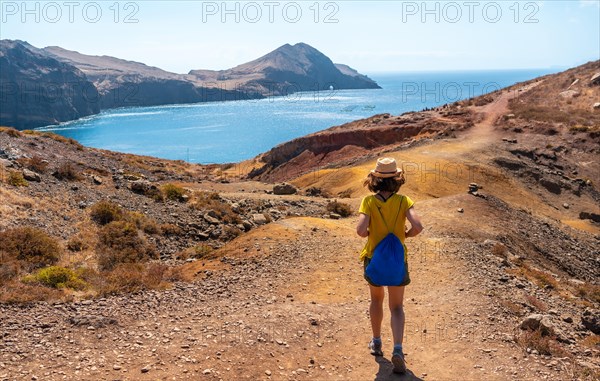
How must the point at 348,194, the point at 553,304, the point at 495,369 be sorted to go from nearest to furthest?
the point at 495,369, the point at 553,304, the point at 348,194

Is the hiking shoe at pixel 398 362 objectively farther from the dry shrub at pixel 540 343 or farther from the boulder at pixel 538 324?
the boulder at pixel 538 324

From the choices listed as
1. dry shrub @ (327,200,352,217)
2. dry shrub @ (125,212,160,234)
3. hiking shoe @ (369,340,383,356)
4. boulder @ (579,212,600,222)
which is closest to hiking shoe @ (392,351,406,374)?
hiking shoe @ (369,340,383,356)

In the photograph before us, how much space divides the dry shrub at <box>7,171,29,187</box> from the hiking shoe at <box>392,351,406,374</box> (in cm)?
1692

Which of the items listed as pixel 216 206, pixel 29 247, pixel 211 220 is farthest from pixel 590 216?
pixel 29 247

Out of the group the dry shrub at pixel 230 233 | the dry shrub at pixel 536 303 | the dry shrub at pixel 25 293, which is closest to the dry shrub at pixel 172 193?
the dry shrub at pixel 230 233

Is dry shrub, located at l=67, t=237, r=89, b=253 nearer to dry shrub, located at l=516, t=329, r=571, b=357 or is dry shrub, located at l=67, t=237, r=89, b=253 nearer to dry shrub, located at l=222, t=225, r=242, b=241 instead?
dry shrub, located at l=222, t=225, r=242, b=241

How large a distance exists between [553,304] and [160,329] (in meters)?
8.59

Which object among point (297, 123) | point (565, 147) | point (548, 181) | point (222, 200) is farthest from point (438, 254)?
point (297, 123)

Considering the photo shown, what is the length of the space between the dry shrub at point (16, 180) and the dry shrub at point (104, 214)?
10.3 ft

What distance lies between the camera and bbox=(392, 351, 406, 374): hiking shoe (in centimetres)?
623

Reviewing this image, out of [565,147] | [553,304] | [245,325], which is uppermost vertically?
[565,147]

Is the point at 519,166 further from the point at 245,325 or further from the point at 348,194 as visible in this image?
the point at 245,325

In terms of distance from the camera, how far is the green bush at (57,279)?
10.6 meters

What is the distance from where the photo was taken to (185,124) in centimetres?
14612
